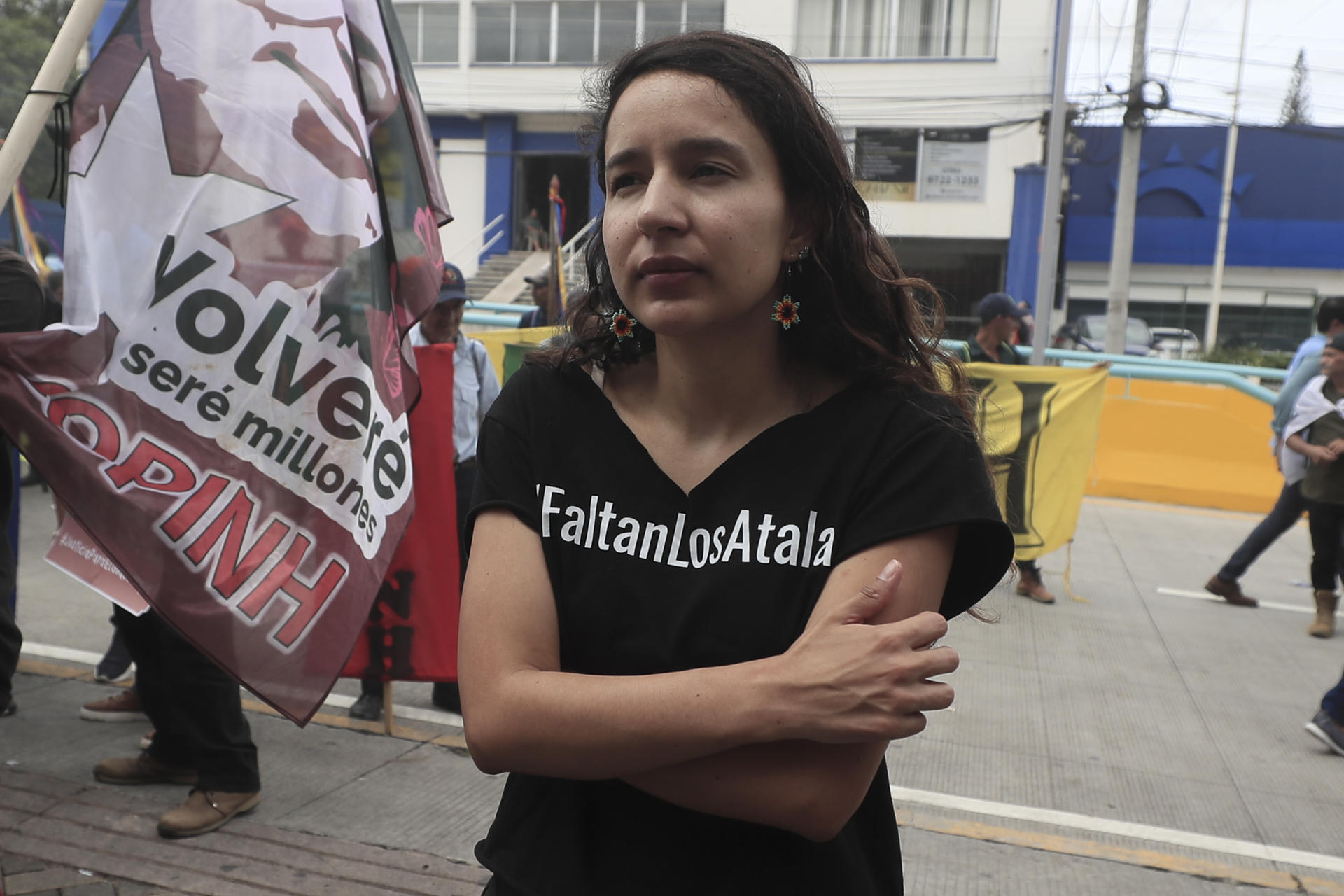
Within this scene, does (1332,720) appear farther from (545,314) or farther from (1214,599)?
(545,314)

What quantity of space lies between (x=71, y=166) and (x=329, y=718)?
2.64 m

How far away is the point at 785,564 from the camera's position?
1381mm

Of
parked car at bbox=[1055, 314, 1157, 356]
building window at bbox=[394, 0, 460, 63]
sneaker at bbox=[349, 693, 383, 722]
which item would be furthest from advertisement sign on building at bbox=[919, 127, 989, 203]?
sneaker at bbox=[349, 693, 383, 722]

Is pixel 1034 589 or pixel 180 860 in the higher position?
pixel 180 860

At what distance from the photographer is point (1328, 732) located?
4.73 meters

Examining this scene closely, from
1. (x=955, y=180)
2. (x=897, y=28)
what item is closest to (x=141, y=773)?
(x=955, y=180)

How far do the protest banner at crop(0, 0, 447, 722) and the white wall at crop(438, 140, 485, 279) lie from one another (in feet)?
89.9

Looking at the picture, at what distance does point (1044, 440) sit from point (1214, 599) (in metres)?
1.72

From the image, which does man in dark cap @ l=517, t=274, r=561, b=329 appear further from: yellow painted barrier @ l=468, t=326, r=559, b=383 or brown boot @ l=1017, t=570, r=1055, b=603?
brown boot @ l=1017, t=570, r=1055, b=603

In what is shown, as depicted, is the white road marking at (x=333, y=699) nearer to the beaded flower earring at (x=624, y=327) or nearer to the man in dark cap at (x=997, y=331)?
the beaded flower earring at (x=624, y=327)

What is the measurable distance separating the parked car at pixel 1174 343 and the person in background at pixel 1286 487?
1907cm

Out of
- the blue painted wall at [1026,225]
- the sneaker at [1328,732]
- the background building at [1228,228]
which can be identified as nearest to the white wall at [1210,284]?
the background building at [1228,228]

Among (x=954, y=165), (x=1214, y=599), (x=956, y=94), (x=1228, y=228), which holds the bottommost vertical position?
(x=1214, y=599)

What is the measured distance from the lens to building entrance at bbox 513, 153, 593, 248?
30.0 metres
